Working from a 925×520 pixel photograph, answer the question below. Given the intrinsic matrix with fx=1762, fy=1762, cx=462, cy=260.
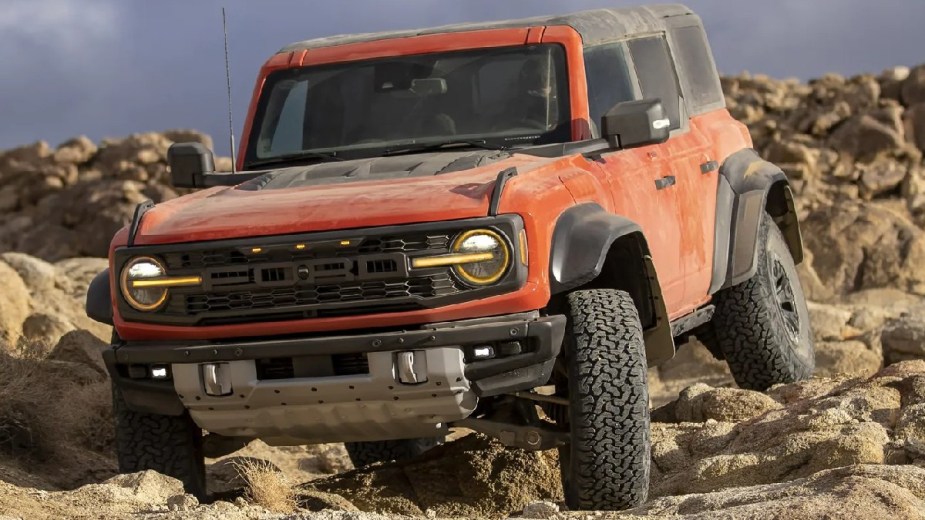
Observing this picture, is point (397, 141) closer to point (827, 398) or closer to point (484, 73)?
point (484, 73)

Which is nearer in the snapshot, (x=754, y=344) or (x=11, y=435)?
(x=11, y=435)

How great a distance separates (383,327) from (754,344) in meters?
3.62

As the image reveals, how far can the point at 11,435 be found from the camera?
868 cm

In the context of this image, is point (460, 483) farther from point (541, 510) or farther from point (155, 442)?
point (541, 510)

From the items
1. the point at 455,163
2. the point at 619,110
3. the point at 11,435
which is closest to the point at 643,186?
the point at 619,110

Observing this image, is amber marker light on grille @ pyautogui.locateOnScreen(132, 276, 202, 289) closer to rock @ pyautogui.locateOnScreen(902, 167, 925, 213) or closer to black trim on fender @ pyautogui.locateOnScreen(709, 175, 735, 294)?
black trim on fender @ pyautogui.locateOnScreen(709, 175, 735, 294)

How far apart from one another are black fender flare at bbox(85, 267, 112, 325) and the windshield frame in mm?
1110

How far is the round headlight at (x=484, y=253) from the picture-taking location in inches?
250

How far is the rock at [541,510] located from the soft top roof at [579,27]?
102 inches

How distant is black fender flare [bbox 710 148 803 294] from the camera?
8.99m

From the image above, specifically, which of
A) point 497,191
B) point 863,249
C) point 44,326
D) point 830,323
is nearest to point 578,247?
point 497,191

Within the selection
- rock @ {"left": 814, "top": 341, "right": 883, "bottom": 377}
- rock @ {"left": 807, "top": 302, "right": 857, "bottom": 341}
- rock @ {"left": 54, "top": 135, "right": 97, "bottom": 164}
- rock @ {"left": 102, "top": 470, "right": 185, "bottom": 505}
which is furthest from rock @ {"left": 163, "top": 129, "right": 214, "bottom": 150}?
rock @ {"left": 102, "top": 470, "right": 185, "bottom": 505}

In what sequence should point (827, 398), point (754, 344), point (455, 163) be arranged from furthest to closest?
point (754, 344) → point (827, 398) → point (455, 163)

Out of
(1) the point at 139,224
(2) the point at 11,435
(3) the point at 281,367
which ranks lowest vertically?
(2) the point at 11,435
